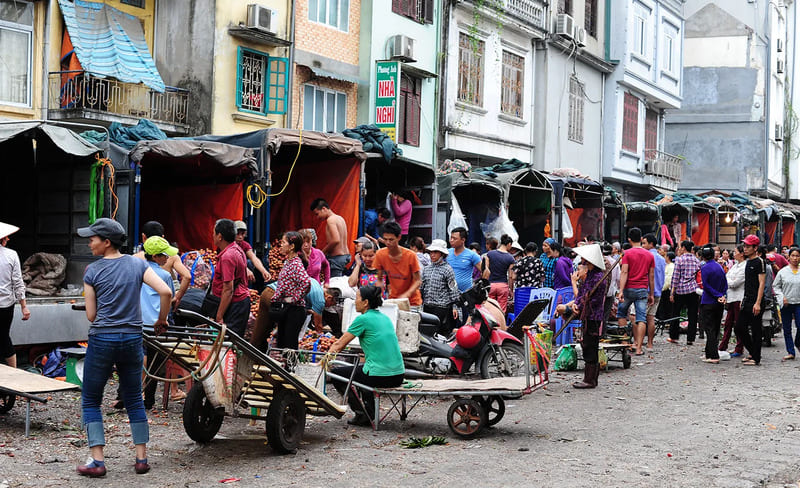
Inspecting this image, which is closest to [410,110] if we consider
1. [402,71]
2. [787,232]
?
[402,71]

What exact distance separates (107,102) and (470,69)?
10.9m

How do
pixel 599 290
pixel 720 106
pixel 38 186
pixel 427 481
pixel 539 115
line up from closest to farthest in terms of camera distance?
pixel 427 481 → pixel 599 290 → pixel 38 186 → pixel 539 115 → pixel 720 106

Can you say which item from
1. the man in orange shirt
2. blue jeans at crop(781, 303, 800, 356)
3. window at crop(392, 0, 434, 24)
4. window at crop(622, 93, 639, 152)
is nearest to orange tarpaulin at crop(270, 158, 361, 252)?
the man in orange shirt

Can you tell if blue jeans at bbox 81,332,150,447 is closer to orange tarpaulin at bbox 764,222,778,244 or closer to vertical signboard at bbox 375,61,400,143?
vertical signboard at bbox 375,61,400,143

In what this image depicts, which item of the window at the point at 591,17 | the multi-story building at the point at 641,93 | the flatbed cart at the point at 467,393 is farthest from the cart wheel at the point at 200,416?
the multi-story building at the point at 641,93

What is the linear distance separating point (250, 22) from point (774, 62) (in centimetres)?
3186

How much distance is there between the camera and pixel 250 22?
1991 centimetres

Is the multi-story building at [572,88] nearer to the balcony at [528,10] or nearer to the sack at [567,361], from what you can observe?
the balcony at [528,10]

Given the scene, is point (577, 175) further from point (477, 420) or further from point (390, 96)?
point (477, 420)

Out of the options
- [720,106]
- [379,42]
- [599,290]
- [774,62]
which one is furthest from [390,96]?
[774,62]

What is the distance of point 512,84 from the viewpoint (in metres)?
27.5

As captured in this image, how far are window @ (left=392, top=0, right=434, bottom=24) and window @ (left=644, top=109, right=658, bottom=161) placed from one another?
13.8m

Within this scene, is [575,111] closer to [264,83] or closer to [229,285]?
[264,83]

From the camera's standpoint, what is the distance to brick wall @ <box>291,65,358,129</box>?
69.5 ft
